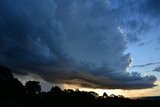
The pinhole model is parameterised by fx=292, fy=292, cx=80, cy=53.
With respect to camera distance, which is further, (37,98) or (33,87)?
(33,87)

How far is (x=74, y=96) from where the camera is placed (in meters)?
144

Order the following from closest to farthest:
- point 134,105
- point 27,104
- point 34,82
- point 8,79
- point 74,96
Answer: point 27,104, point 74,96, point 8,79, point 134,105, point 34,82

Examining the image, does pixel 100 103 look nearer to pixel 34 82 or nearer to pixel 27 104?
pixel 27 104

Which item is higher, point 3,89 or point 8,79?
point 8,79

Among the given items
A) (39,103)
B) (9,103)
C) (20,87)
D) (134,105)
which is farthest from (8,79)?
(134,105)

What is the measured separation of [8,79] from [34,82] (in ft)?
138

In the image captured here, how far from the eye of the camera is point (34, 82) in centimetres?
19450

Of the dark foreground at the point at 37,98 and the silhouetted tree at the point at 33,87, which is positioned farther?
the silhouetted tree at the point at 33,87

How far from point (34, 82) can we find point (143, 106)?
72447mm

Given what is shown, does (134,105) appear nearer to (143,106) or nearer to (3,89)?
(143,106)

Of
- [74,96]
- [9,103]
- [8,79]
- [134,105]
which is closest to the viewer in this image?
[9,103]

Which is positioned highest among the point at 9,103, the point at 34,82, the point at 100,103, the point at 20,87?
the point at 34,82

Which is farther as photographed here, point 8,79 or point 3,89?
point 8,79

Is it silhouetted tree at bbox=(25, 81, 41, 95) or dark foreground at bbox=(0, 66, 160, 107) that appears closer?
dark foreground at bbox=(0, 66, 160, 107)
